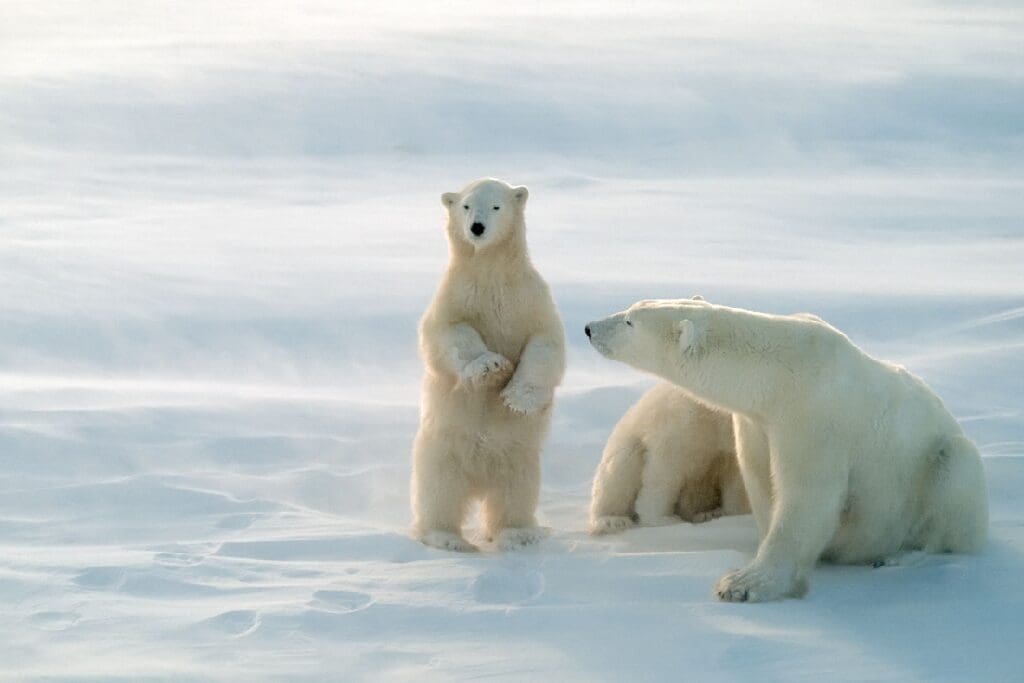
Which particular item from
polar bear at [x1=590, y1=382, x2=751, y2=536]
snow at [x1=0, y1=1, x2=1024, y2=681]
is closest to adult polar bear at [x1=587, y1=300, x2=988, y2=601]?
snow at [x1=0, y1=1, x2=1024, y2=681]

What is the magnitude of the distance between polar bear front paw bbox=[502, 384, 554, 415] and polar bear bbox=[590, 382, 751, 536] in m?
0.59

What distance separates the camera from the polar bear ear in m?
4.77

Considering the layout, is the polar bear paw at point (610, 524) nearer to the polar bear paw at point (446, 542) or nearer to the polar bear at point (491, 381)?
the polar bear at point (491, 381)

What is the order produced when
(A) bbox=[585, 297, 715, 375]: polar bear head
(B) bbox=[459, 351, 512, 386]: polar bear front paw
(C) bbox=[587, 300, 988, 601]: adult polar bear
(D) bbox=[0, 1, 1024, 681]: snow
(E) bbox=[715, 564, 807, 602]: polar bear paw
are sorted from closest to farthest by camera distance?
(D) bbox=[0, 1, 1024, 681]: snow < (E) bbox=[715, 564, 807, 602]: polar bear paw < (C) bbox=[587, 300, 988, 601]: adult polar bear < (A) bbox=[585, 297, 715, 375]: polar bear head < (B) bbox=[459, 351, 512, 386]: polar bear front paw

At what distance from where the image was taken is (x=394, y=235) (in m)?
10.6

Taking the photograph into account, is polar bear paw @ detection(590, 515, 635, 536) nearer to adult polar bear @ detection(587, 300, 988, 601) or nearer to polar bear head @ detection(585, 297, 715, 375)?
adult polar bear @ detection(587, 300, 988, 601)

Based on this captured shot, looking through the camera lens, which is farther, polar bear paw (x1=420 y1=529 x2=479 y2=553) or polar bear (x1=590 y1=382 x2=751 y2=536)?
polar bear (x1=590 y1=382 x2=751 y2=536)

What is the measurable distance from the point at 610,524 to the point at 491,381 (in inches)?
29.6

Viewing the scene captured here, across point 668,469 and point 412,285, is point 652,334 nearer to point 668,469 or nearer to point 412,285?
point 668,469

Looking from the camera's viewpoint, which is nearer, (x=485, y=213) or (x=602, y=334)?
(x=602, y=334)

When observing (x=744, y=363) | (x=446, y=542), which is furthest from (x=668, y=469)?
(x=744, y=363)

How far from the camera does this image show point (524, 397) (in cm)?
532

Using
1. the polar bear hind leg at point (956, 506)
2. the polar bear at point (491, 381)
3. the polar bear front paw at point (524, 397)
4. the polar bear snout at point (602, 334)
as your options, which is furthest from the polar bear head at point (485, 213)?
the polar bear hind leg at point (956, 506)

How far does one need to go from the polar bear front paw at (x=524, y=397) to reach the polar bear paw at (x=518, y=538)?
17.1 inches
